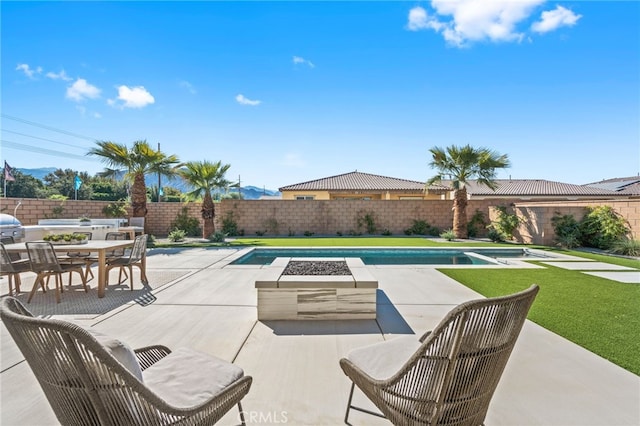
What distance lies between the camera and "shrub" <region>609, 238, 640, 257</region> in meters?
9.91

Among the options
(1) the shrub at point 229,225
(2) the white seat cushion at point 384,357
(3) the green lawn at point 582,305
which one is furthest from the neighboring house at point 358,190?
(2) the white seat cushion at point 384,357

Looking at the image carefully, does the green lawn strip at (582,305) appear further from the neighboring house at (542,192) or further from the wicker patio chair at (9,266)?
the neighboring house at (542,192)

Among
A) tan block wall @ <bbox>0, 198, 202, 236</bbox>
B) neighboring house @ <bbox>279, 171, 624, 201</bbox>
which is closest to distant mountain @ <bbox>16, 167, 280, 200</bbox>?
tan block wall @ <bbox>0, 198, 202, 236</bbox>

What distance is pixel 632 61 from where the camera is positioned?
30.5 feet

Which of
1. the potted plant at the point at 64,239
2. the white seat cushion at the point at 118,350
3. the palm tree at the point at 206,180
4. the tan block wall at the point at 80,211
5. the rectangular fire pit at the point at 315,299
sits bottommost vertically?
the rectangular fire pit at the point at 315,299

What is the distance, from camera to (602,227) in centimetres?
1134

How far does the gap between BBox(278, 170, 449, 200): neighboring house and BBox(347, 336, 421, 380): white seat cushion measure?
2150cm

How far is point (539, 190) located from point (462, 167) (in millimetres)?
17946

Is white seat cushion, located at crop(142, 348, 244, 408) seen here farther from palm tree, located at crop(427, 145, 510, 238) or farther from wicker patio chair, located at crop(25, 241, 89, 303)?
palm tree, located at crop(427, 145, 510, 238)

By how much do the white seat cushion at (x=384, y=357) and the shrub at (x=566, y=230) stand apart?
13005 mm

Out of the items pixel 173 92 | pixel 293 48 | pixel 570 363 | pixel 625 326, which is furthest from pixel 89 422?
pixel 173 92

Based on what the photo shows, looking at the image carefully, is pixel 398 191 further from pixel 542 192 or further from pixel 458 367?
pixel 458 367

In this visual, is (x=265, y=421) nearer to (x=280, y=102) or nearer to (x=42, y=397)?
(x=42, y=397)

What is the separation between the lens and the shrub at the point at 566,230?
38.5ft
